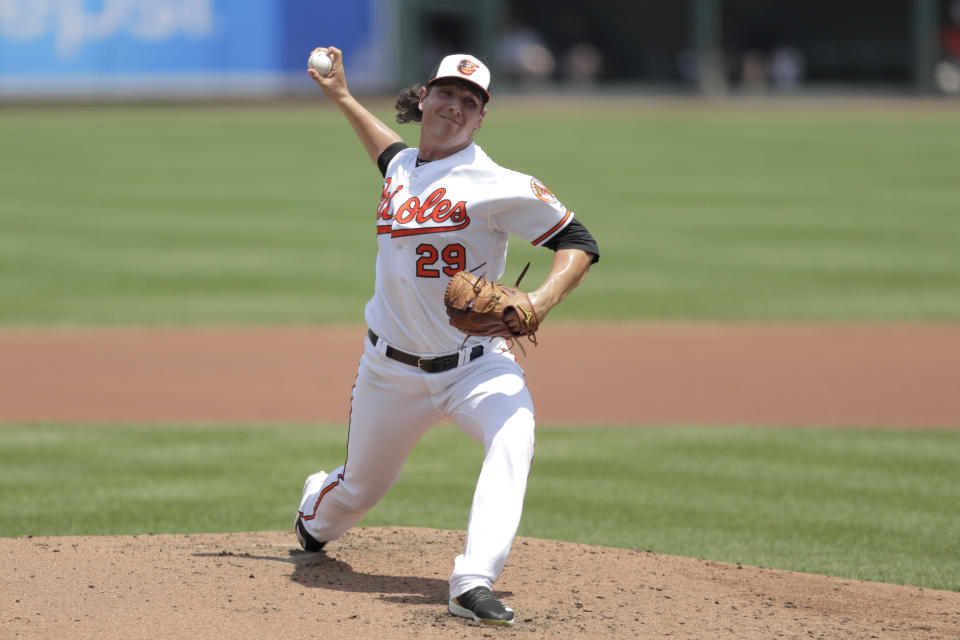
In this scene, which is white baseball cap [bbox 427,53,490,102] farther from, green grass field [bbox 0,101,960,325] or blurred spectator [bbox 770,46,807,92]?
blurred spectator [bbox 770,46,807,92]

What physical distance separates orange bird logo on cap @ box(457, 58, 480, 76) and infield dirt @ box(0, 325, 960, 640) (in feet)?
6.15

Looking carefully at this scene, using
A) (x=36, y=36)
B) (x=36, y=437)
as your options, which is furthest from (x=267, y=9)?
(x=36, y=437)

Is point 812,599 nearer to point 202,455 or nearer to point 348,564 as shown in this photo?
point 348,564

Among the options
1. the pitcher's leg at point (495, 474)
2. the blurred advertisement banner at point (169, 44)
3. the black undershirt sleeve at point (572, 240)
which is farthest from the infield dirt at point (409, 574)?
the blurred advertisement banner at point (169, 44)

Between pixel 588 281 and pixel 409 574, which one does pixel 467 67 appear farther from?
pixel 588 281

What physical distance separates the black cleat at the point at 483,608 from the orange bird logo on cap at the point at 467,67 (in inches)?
70.0

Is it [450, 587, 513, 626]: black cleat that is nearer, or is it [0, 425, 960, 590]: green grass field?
[450, 587, 513, 626]: black cleat

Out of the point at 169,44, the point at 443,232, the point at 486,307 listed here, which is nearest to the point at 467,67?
the point at 443,232

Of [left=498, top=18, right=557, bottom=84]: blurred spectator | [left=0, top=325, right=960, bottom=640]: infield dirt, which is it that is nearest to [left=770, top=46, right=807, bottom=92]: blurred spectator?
[left=498, top=18, right=557, bottom=84]: blurred spectator

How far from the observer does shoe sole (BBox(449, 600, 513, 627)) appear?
4.05 meters

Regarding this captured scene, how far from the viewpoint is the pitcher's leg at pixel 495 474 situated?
162 inches

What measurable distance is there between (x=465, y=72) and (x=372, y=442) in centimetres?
138

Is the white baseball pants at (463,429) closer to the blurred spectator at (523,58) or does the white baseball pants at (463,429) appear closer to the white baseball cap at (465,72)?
the white baseball cap at (465,72)

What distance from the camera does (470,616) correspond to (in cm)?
411
